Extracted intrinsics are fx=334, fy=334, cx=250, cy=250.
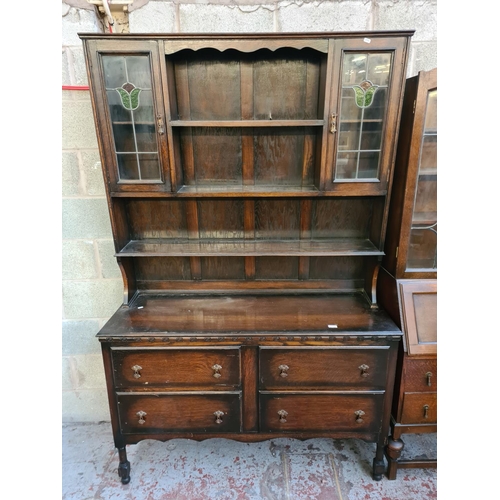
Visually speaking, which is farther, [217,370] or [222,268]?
[222,268]

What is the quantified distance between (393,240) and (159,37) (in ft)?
4.41

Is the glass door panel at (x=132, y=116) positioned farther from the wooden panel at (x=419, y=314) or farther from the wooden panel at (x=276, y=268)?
the wooden panel at (x=419, y=314)

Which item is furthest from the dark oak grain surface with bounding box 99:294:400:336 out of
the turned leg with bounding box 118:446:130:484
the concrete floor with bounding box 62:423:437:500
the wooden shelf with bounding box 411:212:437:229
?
the concrete floor with bounding box 62:423:437:500

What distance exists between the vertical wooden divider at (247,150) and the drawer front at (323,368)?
50 cm

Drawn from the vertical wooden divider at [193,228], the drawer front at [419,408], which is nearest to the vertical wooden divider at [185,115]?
the vertical wooden divider at [193,228]

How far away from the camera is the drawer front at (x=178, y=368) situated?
1.49m

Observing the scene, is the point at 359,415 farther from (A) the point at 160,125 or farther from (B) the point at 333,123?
(A) the point at 160,125

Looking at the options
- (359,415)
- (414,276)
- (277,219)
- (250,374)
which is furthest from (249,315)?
(414,276)

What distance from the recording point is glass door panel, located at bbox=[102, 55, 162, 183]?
54.5 inches

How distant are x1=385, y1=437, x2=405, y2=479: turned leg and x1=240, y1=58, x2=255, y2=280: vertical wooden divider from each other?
3.43 ft

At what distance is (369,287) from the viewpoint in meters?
1.72

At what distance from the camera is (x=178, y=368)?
4.95 ft

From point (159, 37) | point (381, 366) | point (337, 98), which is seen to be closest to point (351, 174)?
point (337, 98)

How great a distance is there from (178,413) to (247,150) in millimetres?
1292
